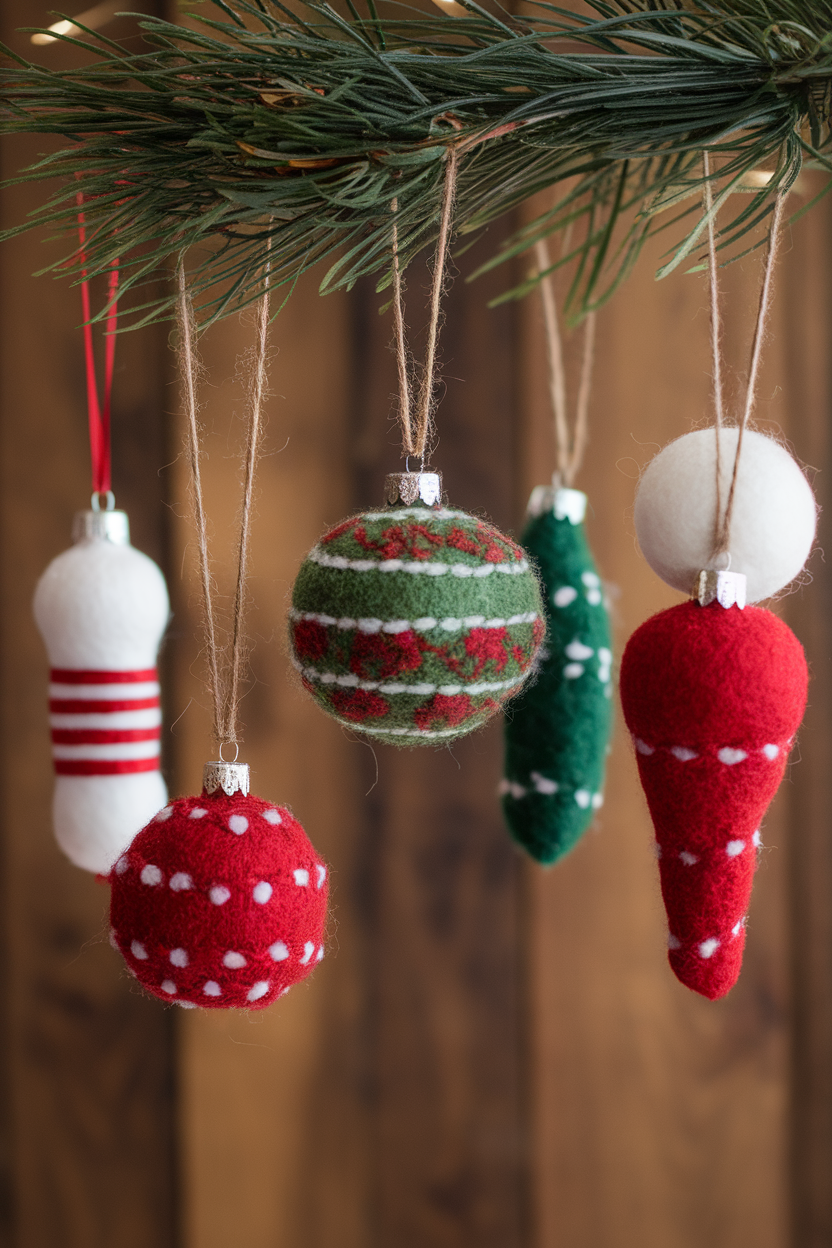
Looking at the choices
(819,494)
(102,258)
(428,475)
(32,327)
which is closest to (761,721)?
(428,475)

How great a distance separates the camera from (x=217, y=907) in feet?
1.08

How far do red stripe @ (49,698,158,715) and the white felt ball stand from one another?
0.80 feet

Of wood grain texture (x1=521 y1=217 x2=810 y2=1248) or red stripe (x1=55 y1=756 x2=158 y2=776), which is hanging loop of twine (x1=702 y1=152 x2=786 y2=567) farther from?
wood grain texture (x1=521 y1=217 x2=810 y2=1248)

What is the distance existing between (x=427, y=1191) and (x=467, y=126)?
76 centimetres

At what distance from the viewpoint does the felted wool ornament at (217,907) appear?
0.33 m

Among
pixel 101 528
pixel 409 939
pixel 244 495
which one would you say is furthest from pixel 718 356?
pixel 409 939

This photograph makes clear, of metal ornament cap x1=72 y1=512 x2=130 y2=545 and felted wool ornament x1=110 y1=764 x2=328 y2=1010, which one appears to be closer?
felted wool ornament x1=110 y1=764 x2=328 y2=1010

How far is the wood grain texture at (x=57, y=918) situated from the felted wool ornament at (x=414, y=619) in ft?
1.39

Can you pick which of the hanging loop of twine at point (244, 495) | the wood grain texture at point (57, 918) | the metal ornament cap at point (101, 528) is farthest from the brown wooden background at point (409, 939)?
the hanging loop of twine at point (244, 495)

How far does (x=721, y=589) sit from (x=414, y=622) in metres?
0.10

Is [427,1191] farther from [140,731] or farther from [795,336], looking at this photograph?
[795,336]

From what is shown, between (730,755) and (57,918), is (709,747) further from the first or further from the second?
(57,918)

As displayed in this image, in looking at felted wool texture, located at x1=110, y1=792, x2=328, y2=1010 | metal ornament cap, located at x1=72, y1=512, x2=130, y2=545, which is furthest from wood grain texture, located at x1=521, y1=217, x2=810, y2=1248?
felted wool texture, located at x1=110, y1=792, x2=328, y2=1010

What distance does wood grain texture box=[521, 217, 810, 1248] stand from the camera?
2.51ft
